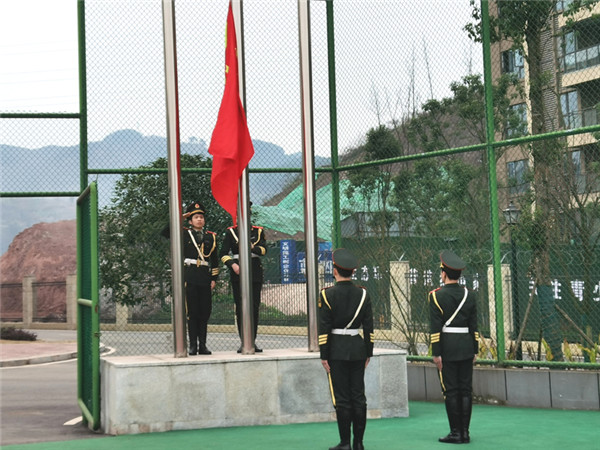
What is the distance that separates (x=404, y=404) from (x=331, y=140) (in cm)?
397

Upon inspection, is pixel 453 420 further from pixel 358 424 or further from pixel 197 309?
pixel 197 309

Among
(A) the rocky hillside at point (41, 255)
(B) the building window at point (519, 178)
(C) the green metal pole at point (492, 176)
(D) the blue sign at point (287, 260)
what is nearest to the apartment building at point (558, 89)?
(B) the building window at point (519, 178)

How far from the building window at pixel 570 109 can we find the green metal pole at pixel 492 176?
4.18 ft

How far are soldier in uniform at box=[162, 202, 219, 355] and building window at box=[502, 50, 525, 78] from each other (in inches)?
172

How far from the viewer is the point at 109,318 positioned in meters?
10.9

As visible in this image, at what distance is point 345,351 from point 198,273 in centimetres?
307

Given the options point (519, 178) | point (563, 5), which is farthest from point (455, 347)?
point (563, 5)

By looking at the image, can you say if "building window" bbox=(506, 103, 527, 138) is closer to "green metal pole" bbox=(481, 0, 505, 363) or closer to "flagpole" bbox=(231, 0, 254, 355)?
"green metal pole" bbox=(481, 0, 505, 363)

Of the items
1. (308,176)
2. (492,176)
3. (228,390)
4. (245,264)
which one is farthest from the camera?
(492,176)

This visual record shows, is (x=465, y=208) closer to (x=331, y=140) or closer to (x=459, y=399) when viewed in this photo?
Answer: (x=331, y=140)

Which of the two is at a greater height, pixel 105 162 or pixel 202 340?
pixel 105 162

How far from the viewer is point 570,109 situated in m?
11.7

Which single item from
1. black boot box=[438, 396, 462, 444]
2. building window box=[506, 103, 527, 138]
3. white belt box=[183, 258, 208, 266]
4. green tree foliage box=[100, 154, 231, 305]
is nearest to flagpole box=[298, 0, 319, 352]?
white belt box=[183, 258, 208, 266]

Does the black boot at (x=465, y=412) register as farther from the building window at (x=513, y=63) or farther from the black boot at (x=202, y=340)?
the building window at (x=513, y=63)
